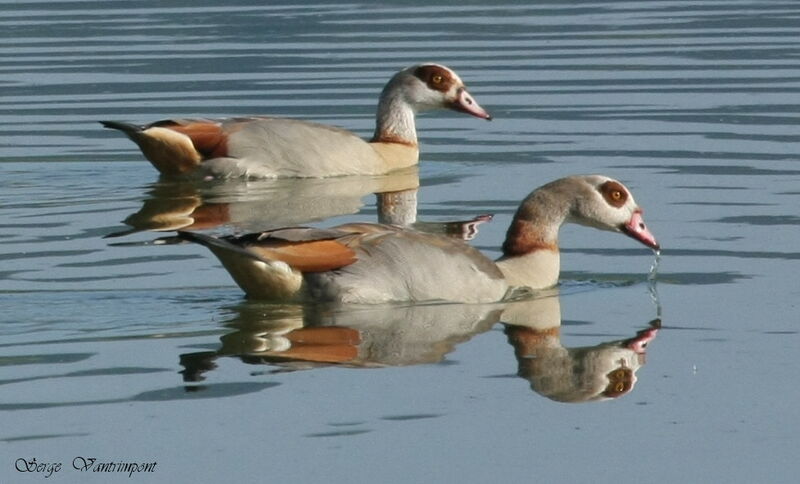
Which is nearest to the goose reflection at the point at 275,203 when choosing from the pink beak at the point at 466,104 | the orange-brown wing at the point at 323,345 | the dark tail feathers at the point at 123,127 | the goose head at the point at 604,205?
the dark tail feathers at the point at 123,127

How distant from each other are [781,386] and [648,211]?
195 inches

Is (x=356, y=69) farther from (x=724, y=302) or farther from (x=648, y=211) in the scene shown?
(x=724, y=302)

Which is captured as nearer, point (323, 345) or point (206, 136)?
point (323, 345)

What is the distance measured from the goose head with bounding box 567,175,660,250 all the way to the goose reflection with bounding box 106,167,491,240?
62.9 inches

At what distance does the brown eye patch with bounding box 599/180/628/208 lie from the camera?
11.6 meters

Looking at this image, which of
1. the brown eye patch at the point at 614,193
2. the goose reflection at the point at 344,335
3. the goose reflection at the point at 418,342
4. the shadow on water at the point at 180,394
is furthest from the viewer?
the brown eye patch at the point at 614,193

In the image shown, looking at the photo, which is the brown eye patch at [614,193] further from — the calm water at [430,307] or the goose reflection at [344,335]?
the goose reflection at [344,335]

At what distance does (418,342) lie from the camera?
9961mm

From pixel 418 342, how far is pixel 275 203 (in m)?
5.24

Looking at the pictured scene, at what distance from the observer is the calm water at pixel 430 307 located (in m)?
8.23

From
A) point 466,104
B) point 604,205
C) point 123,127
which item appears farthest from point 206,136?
point 604,205

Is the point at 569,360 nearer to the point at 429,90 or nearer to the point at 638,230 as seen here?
the point at 638,230

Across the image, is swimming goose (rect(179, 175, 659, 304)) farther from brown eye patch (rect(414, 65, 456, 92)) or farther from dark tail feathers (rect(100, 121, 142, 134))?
brown eye patch (rect(414, 65, 456, 92))

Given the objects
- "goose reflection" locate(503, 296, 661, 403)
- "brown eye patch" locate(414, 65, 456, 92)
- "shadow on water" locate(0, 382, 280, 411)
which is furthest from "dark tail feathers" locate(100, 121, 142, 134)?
"shadow on water" locate(0, 382, 280, 411)
